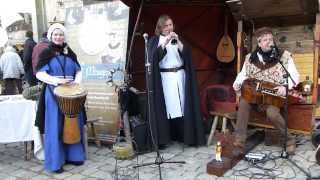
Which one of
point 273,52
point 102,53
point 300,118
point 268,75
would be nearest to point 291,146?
point 300,118

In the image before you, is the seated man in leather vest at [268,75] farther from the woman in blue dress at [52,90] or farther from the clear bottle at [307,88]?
the woman in blue dress at [52,90]

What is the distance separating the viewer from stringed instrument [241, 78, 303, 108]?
4.42 metres

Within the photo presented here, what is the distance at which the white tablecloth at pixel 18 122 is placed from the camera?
4.52 metres

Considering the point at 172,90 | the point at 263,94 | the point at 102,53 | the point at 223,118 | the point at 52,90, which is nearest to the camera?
the point at 52,90

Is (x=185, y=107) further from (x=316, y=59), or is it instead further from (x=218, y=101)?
(x=316, y=59)

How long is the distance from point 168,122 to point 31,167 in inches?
69.4

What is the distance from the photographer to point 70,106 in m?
4.09

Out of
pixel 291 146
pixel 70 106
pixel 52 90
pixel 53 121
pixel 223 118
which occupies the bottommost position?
pixel 291 146

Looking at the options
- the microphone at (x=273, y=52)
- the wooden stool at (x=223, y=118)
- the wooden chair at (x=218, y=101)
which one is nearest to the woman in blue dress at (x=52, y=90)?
the wooden stool at (x=223, y=118)

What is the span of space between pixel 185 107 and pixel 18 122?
2046 mm

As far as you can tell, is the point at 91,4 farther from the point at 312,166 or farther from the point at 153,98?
the point at 312,166

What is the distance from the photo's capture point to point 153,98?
4668 millimetres

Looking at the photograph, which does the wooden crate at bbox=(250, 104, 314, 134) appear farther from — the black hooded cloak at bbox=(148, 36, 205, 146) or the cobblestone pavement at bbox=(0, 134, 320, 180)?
the black hooded cloak at bbox=(148, 36, 205, 146)

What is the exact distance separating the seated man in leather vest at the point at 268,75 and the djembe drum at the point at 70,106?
1826 mm
